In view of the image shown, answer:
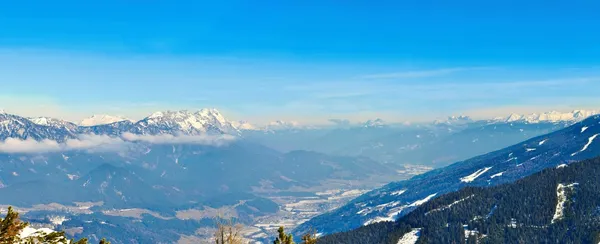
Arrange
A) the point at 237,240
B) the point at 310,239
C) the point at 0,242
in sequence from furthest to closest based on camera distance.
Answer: the point at 237,240
the point at 310,239
the point at 0,242

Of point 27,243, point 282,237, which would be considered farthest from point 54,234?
point 282,237

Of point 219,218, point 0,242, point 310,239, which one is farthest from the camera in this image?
point 219,218

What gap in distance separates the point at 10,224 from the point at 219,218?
88.6ft

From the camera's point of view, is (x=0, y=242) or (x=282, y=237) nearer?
(x=0, y=242)

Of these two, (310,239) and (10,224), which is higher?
(10,224)

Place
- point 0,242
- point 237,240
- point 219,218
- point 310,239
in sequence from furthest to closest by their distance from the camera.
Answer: point 219,218, point 237,240, point 310,239, point 0,242

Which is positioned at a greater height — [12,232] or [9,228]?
[9,228]

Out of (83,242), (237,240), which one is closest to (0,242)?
(83,242)

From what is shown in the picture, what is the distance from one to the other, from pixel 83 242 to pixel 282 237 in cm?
1831

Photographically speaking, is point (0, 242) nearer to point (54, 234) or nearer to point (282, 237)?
point (54, 234)

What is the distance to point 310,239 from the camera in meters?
51.8

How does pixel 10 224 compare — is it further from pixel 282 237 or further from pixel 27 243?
pixel 282 237

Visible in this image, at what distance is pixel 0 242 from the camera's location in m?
43.4

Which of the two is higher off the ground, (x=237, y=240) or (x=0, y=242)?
(x=0, y=242)
